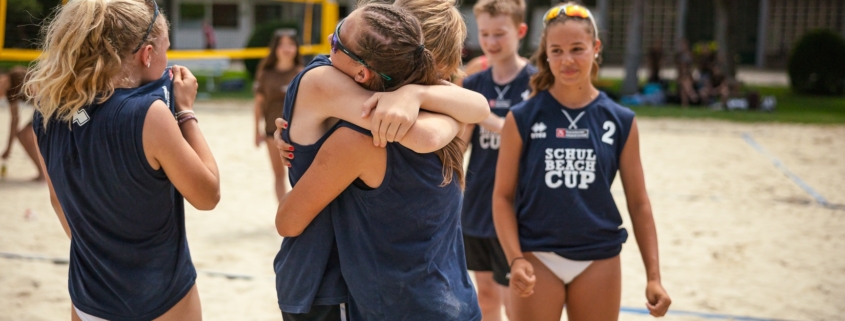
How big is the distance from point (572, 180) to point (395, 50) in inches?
44.2

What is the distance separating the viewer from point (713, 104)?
53.7 ft

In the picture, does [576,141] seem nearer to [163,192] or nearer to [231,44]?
[163,192]

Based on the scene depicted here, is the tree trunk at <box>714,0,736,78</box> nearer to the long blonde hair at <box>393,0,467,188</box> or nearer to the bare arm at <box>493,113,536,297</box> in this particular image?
the bare arm at <box>493,113,536,297</box>

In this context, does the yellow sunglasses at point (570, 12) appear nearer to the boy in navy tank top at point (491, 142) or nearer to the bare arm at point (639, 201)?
the bare arm at point (639, 201)

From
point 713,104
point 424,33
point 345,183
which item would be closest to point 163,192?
point 345,183

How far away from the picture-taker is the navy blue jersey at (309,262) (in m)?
1.66

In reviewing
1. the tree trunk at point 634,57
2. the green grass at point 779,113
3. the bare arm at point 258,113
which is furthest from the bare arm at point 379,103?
the tree trunk at point 634,57

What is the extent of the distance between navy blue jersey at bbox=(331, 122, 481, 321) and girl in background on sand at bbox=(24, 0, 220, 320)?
50cm

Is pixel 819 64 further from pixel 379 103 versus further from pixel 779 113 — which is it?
pixel 379 103

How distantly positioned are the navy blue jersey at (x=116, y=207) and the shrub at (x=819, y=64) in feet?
70.1

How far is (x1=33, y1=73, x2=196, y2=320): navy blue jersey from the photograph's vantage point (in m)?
1.82

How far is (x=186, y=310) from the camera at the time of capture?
2.04 meters

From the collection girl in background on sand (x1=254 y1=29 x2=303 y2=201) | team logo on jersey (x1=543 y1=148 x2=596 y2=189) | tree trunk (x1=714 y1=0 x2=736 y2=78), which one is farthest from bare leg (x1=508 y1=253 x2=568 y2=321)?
tree trunk (x1=714 y1=0 x2=736 y2=78)

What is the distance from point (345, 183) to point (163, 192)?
612 millimetres
